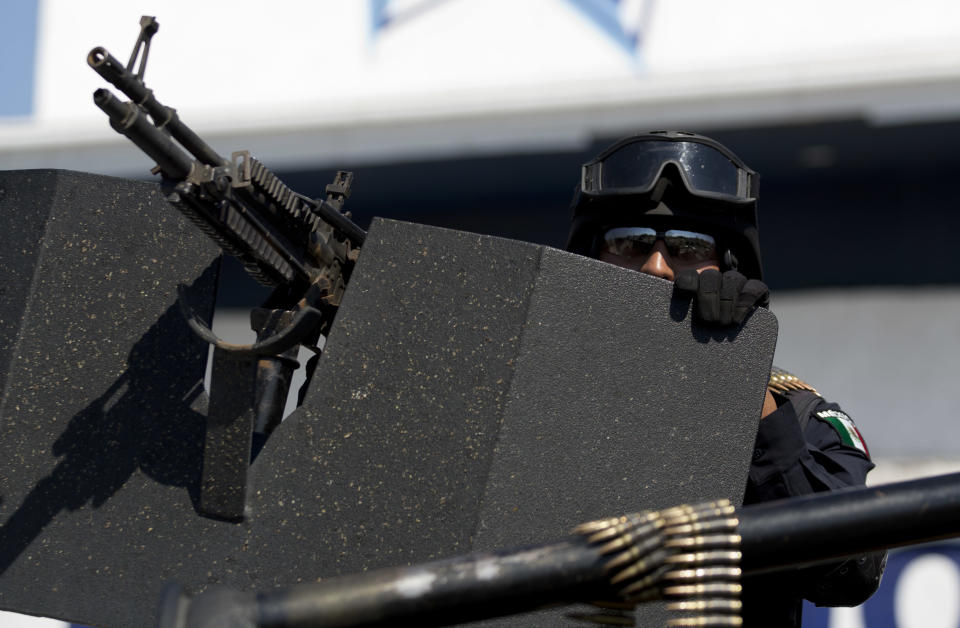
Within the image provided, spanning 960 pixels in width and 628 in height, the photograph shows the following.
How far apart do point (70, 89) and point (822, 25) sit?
11.0 feet

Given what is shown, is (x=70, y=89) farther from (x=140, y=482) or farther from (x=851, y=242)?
(x=140, y=482)

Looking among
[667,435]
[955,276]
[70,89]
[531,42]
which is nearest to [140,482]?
[667,435]

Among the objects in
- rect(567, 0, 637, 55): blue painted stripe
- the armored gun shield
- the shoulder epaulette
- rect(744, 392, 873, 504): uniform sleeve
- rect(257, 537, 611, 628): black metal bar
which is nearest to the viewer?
rect(257, 537, 611, 628): black metal bar

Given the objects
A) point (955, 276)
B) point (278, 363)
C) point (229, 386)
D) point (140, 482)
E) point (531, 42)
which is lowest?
point (140, 482)

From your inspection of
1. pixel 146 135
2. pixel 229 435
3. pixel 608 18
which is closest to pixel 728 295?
pixel 229 435

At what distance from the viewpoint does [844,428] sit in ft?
7.11

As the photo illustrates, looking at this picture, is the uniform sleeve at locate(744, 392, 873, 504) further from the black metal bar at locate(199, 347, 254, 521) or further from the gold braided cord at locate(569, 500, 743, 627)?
the gold braided cord at locate(569, 500, 743, 627)

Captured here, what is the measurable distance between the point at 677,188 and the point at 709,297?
614 millimetres

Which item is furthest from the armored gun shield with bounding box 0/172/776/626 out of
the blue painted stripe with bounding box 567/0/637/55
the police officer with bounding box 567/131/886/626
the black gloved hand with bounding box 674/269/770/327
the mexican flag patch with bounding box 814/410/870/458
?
the blue painted stripe with bounding box 567/0/637/55

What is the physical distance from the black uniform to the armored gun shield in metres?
0.29

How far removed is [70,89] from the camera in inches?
217

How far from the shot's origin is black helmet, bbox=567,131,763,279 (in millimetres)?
2197

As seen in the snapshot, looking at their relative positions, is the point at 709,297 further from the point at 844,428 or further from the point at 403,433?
the point at 844,428

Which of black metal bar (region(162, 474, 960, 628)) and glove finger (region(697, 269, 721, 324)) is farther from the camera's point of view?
glove finger (region(697, 269, 721, 324))
